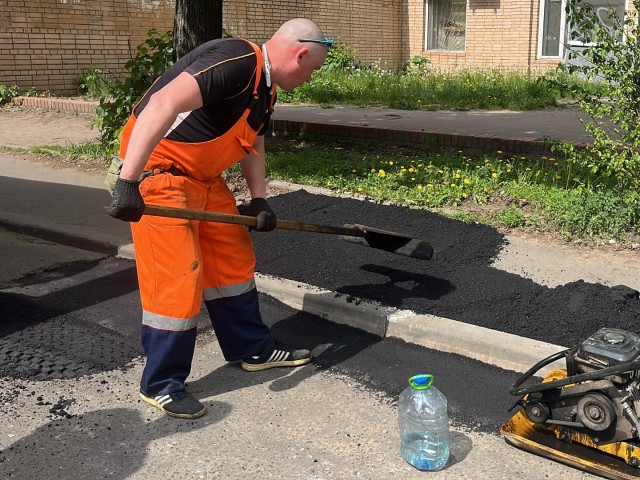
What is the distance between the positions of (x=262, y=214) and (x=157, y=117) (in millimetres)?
906

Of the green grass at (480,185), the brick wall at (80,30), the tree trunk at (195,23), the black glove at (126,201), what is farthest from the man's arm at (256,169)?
the brick wall at (80,30)

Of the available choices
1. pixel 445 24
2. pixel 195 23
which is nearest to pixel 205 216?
pixel 195 23

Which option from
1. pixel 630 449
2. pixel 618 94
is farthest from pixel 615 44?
pixel 630 449

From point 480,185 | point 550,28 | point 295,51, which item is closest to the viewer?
point 295,51

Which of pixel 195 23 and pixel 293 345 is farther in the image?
pixel 195 23

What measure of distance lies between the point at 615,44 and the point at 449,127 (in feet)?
16.7

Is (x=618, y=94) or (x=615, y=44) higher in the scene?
(x=615, y=44)

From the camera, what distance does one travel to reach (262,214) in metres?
3.79

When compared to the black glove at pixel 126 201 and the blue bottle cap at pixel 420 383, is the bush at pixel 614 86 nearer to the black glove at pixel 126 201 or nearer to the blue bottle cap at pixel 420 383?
the blue bottle cap at pixel 420 383

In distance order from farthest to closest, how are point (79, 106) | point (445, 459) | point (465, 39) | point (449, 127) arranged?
point (465, 39), point (79, 106), point (449, 127), point (445, 459)

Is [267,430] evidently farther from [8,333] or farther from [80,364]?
[8,333]

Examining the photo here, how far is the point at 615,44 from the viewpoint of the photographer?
550 centimetres

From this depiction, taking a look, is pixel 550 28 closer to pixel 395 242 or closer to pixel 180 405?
pixel 395 242

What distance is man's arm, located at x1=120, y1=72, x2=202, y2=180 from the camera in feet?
10.1
